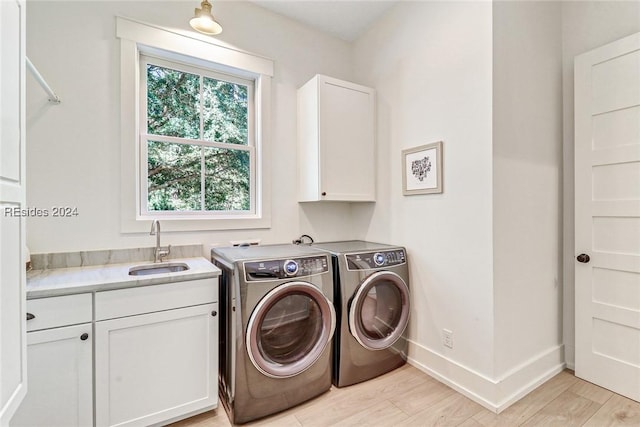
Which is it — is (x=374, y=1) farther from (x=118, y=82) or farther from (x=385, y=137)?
(x=118, y=82)

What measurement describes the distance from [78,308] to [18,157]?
797 mm

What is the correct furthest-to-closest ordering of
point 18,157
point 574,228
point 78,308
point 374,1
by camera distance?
point 374,1 → point 574,228 → point 78,308 → point 18,157

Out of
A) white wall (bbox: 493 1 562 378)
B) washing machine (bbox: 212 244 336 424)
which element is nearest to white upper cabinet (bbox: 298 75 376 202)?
washing machine (bbox: 212 244 336 424)

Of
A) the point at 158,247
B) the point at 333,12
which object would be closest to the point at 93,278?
the point at 158,247

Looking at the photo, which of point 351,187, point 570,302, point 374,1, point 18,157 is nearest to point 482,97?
point 351,187

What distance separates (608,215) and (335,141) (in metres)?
1.97

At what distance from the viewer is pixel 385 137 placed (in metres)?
2.62

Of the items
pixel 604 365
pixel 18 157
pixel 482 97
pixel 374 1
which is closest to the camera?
pixel 18 157

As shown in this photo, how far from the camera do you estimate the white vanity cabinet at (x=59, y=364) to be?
1306 millimetres

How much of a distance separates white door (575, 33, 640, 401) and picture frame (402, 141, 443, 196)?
1.00m

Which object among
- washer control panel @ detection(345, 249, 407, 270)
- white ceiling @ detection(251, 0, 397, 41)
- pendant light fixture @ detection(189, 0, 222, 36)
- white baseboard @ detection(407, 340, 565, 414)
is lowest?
white baseboard @ detection(407, 340, 565, 414)

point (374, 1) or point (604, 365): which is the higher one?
point (374, 1)

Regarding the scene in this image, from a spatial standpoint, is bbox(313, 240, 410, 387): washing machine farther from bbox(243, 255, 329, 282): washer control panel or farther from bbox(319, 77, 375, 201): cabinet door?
bbox(319, 77, 375, 201): cabinet door

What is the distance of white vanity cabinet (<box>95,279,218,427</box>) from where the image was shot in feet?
4.80
